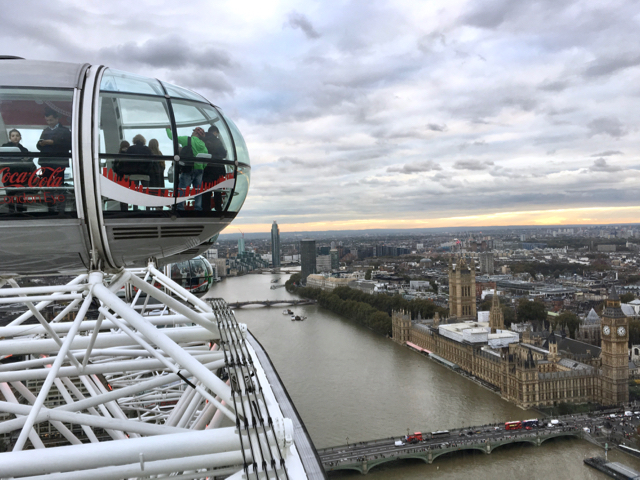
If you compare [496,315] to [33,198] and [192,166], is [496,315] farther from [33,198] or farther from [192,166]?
[33,198]

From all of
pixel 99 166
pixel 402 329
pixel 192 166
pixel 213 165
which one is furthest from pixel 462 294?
pixel 99 166


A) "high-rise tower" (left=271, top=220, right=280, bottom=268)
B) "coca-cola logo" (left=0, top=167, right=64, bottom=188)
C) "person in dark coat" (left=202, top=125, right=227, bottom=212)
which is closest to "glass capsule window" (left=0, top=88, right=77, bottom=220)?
"coca-cola logo" (left=0, top=167, right=64, bottom=188)

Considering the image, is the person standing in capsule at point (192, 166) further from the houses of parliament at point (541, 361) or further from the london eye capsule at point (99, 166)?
the houses of parliament at point (541, 361)

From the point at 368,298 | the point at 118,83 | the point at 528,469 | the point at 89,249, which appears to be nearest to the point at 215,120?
the point at 118,83

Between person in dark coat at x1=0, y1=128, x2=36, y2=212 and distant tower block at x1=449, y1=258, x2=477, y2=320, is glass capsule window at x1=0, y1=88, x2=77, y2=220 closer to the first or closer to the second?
person in dark coat at x1=0, y1=128, x2=36, y2=212

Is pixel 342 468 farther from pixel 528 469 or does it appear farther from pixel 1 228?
pixel 1 228
